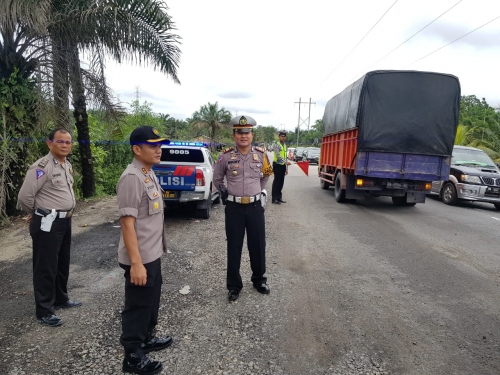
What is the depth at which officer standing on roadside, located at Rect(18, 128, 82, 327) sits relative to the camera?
3.28 m

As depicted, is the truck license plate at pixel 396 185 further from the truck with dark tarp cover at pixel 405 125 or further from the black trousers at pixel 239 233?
the black trousers at pixel 239 233

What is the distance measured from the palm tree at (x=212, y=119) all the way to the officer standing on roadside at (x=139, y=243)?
32569 millimetres

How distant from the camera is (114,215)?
8.05 metres

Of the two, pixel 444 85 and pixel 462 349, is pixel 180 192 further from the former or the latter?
pixel 444 85

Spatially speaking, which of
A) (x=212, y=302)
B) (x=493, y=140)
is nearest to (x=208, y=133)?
(x=493, y=140)

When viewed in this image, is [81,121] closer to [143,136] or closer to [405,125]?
[143,136]

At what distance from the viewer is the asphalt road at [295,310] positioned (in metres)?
2.82

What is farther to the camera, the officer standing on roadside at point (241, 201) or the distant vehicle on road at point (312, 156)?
the distant vehicle on road at point (312, 156)

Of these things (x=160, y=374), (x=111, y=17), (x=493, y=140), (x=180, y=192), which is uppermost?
(x=111, y=17)

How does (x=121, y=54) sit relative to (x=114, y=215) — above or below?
above

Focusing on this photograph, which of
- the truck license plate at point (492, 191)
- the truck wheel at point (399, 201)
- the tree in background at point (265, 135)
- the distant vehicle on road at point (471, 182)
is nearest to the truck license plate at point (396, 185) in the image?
the truck wheel at point (399, 201)

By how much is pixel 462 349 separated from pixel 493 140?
74.5 feet

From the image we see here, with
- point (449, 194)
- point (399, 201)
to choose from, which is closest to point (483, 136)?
point (449, 194)

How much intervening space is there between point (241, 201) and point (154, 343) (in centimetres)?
163
